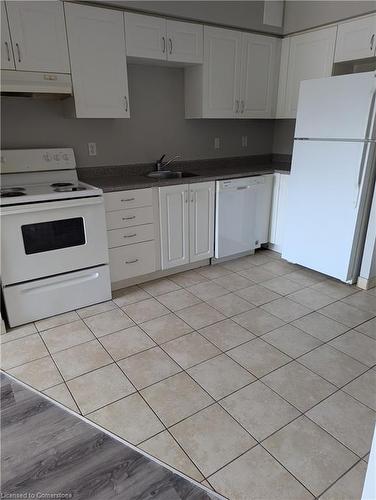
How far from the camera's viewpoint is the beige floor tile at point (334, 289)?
2885 millimetres

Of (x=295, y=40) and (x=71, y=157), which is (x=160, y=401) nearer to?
(x=71, y=157)

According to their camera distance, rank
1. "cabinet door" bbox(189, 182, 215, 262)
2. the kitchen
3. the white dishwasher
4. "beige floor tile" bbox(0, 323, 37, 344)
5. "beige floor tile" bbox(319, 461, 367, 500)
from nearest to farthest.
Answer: "beige floor tile" bbox(319, 461, 367, 500) → the kitchen → "beige floor tile" bbox(0, 323, 37, 344) → "cabinet door" bbox(189, 182, 215, 262) → the white dishwasher

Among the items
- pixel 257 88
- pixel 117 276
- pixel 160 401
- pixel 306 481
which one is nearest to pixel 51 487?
pixel 160 401

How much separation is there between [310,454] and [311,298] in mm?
1492

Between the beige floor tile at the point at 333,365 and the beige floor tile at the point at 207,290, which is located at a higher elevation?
the beige floor tile at the point at 207,290

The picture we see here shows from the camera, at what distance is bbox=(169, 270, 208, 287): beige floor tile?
3113mm

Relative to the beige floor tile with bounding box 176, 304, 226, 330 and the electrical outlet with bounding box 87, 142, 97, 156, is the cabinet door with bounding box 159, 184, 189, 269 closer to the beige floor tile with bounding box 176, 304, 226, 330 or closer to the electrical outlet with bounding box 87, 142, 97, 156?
the beige floor tile with bounding box 176, 304, 226, 330

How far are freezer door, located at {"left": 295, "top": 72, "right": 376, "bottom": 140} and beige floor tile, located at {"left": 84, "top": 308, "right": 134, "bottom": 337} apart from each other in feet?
7.02

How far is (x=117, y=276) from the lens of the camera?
288 cm

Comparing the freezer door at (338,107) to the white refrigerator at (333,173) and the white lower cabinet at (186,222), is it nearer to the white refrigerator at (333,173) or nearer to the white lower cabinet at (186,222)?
the white refrigerator at (333,173)

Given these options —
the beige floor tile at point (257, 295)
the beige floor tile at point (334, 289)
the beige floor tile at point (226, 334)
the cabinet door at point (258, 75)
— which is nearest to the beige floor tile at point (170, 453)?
the beige floor tile at point (226, 334)

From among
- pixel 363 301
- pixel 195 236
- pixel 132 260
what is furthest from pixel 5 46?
pixel 363 301

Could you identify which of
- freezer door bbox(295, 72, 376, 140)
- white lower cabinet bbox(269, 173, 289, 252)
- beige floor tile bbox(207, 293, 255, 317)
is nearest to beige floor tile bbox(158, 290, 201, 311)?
beige floor tile bbox(207, 293, 255, 317)

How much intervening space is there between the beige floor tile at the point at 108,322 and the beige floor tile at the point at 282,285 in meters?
1.27
